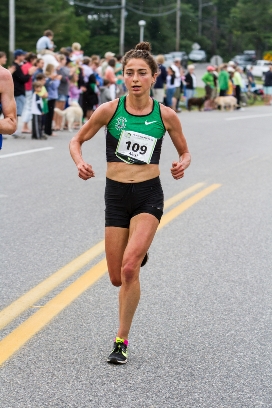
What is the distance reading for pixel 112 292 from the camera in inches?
272

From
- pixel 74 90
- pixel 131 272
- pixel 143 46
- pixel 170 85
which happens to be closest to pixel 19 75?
pixel 74 90

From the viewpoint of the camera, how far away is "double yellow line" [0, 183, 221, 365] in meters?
5.52

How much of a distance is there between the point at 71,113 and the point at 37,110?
2261 mm

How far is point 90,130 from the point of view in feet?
18.0

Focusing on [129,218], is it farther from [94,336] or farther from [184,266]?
[184,266]

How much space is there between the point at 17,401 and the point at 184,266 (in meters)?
3.65

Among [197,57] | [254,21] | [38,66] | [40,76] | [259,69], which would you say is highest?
[254,21]

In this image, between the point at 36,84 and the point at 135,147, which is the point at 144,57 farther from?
the point at 36,84

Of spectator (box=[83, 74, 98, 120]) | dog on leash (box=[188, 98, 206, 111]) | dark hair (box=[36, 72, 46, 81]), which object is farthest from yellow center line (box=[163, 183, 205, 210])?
dog on leash (box=[188, 98, 206, 111])

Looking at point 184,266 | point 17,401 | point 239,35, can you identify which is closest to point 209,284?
point 184,266

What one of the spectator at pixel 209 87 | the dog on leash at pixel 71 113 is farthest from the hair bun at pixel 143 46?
the spectator at pixel 209 87

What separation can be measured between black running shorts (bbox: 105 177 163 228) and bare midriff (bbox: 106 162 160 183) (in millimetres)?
24

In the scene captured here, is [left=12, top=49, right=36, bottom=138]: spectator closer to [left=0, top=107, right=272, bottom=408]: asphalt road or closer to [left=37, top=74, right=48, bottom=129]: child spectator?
[left=37, top=74, right=48, bottom=129]: child spectator

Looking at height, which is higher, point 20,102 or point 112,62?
point 112,62
